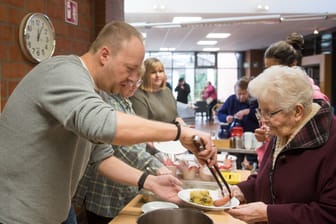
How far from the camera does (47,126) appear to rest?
1154 millimetres

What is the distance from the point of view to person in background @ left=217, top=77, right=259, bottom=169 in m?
4.22

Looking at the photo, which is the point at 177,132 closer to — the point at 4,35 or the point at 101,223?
the point at 101,223

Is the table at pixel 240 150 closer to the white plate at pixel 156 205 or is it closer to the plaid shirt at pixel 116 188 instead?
the plaid shirt at pixel 116 188

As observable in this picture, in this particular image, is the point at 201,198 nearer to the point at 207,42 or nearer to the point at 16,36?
the point at 16,36

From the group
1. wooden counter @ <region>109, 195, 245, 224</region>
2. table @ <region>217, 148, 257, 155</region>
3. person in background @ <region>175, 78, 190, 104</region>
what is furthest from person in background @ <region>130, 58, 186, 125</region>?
person in background @ <region>175, 78, 190, 104</region>

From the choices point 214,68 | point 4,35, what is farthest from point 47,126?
point 214,68

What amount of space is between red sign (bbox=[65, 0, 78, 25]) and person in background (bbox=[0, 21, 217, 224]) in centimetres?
161

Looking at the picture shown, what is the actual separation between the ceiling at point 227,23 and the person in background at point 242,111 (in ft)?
2.62

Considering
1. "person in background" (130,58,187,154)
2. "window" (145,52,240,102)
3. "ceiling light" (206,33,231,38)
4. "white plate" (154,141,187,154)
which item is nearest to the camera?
"white plate" (154,141,187,154)

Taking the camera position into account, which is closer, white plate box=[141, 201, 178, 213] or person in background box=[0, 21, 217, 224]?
person in background box=[0, 21, 217, 224]

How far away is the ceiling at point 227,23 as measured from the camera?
182 inches

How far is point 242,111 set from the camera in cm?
436

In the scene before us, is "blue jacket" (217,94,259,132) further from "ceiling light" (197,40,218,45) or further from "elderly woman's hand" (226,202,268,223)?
"ceiling light" (197,40,218,45)

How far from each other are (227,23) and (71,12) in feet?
7.62
